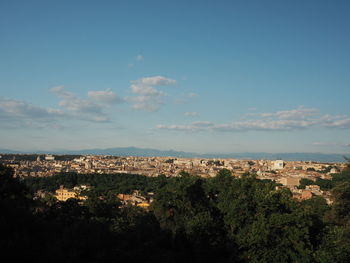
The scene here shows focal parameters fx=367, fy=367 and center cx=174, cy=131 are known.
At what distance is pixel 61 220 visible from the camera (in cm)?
1917

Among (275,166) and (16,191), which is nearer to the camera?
(16,191)

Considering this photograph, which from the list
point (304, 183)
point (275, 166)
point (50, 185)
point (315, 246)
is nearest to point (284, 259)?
point (315, 246)

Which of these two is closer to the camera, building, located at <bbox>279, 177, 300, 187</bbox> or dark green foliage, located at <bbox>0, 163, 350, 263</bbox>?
dark green foliage, located at <bbox>0, 163, 350, 263</bbox>

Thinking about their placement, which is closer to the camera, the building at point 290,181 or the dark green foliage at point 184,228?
the dark green foliage at point 184,228

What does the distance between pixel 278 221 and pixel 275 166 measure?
139 metres

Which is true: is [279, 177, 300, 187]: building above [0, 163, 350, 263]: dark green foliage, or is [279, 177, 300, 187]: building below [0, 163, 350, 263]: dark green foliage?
below

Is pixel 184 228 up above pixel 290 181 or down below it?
above

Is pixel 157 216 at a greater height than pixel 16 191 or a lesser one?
lesser

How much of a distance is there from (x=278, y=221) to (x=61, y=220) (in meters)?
11.3

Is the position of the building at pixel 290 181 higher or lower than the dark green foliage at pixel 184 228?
lower

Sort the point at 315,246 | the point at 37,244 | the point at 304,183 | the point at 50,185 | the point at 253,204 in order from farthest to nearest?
the point at 304,183, the point at 50,185, the point at 253,204, the point at 315,246, the point at 37,244

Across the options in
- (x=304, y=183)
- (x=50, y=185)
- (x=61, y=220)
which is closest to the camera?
(x=61, y=220)

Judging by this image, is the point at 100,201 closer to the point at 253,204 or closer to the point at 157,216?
the point at 157,216

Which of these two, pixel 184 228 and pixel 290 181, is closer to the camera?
pixel 184 228
